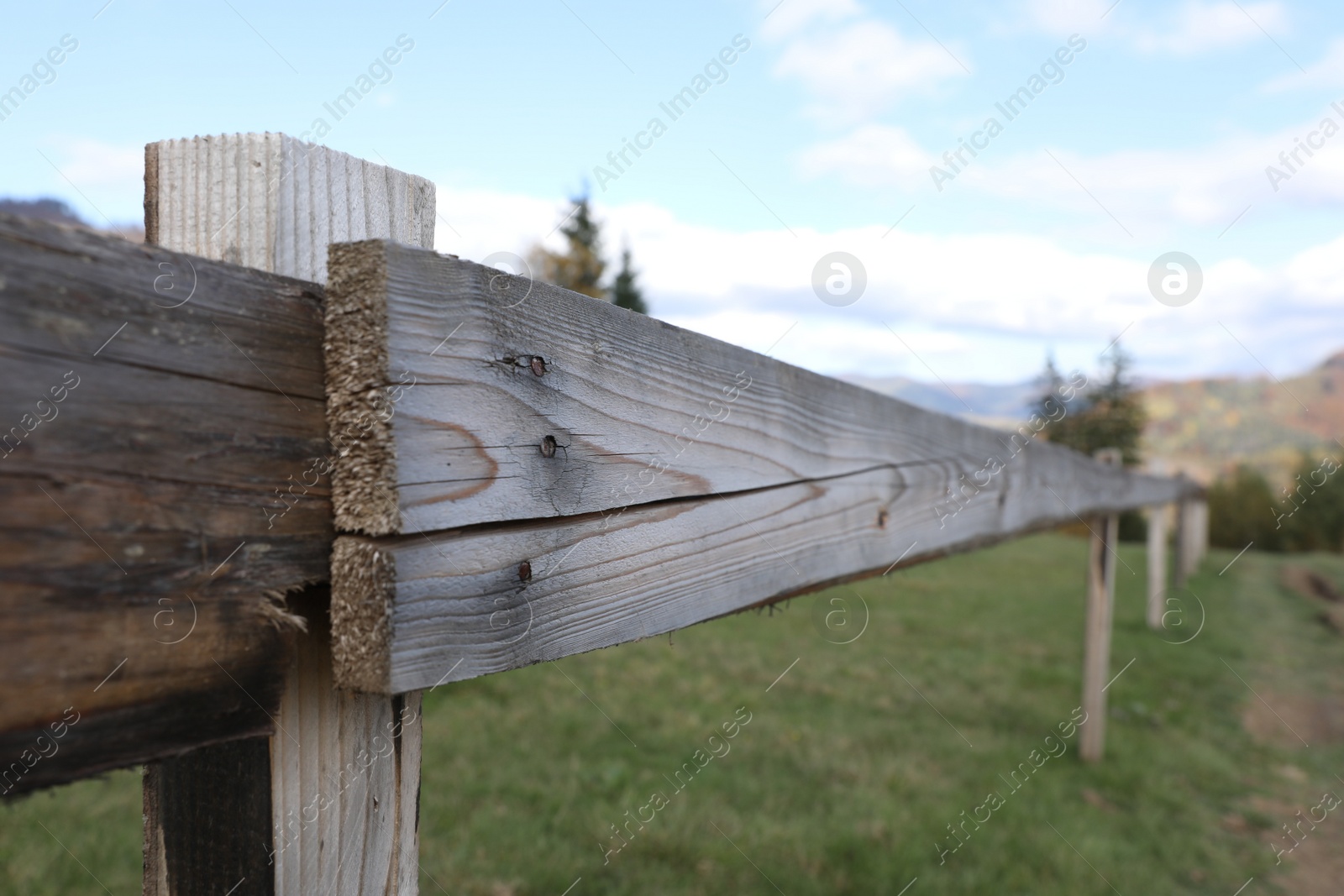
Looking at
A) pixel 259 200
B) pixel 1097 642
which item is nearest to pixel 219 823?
pixel 259 200

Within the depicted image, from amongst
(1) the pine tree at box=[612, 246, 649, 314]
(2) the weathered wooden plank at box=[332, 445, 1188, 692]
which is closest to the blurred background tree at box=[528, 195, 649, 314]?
(1) the pine tree at box=[612, 246, 649, 314]

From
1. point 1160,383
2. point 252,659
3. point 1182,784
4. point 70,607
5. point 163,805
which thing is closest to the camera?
point 70,607

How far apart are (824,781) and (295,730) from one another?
13.1 feet

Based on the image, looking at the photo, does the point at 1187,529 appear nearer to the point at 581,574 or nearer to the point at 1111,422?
the point at 581,574

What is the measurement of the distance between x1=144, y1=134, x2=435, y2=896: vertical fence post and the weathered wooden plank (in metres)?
0.09

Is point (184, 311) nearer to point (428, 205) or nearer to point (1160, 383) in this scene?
point (428, 205)

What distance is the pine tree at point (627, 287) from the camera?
3148 cm

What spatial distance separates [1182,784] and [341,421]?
6056 mm

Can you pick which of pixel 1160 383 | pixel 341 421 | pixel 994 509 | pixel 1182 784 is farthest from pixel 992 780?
pixel 1160 383

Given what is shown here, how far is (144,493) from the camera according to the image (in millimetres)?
576

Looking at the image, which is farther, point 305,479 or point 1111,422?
point 1111,422

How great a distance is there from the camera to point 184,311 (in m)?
0.61

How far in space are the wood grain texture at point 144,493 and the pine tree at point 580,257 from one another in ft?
88.3

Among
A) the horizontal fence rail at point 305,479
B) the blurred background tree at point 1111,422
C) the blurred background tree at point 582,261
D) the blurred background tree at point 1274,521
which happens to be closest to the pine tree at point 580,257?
the blurred background tree at point 582,261
